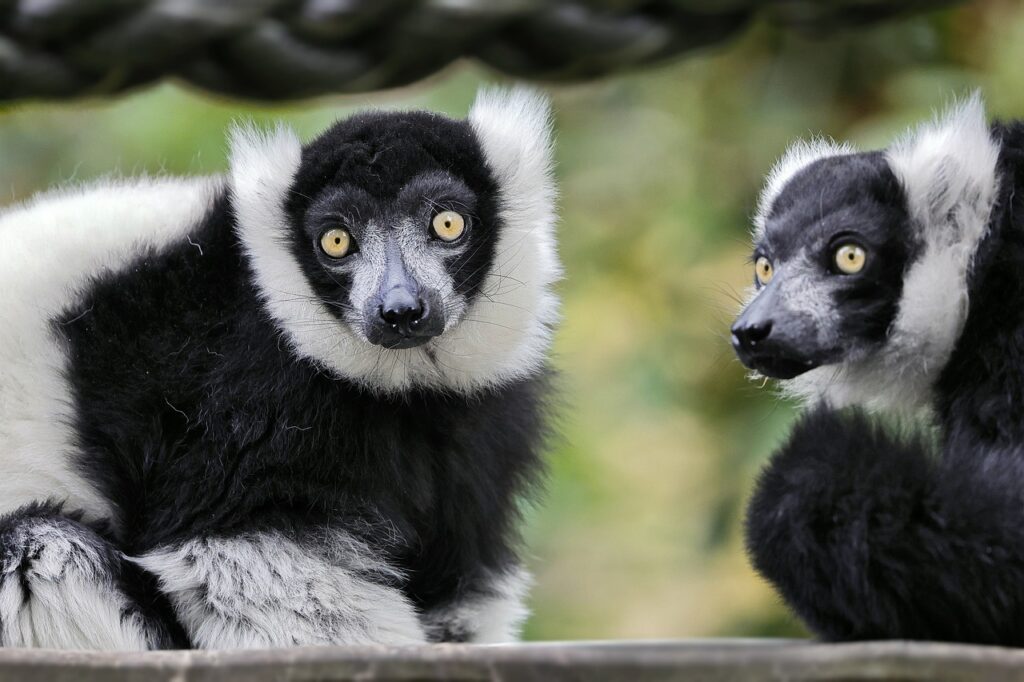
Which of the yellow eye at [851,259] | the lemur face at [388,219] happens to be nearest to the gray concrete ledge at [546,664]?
the yellow eye at [851,259]

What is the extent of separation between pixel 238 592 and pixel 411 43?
1.46 meters

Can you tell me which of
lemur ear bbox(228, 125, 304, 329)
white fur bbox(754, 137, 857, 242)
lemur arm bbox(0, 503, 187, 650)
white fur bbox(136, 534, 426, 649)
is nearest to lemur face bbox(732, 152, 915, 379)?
white fur bbox(754, 137, 857, 242)

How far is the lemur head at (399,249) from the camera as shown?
3.27m

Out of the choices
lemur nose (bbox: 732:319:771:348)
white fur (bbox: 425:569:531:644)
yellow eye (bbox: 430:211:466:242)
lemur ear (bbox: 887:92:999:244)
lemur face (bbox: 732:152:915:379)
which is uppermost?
lemur ear (bbox: 887:92:999:244)

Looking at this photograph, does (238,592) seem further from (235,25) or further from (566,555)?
(566,555)

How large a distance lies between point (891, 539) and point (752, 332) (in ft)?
1.99

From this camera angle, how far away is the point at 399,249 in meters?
3.29

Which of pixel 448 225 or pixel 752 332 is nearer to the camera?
pixel 752 332

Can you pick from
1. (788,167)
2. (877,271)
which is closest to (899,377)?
(877,271)

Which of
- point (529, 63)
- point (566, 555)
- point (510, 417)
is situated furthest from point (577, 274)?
point (529, 63)

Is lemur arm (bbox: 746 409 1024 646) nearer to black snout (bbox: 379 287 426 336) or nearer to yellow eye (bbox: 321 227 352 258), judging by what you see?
black snout (bbox: 379 287 426 336)

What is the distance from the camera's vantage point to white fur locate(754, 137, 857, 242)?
9.93 ft

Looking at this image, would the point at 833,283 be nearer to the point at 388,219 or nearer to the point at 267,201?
the point at 388,219

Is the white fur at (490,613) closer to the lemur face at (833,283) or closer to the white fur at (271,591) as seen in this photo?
the white fur at (271,591)
